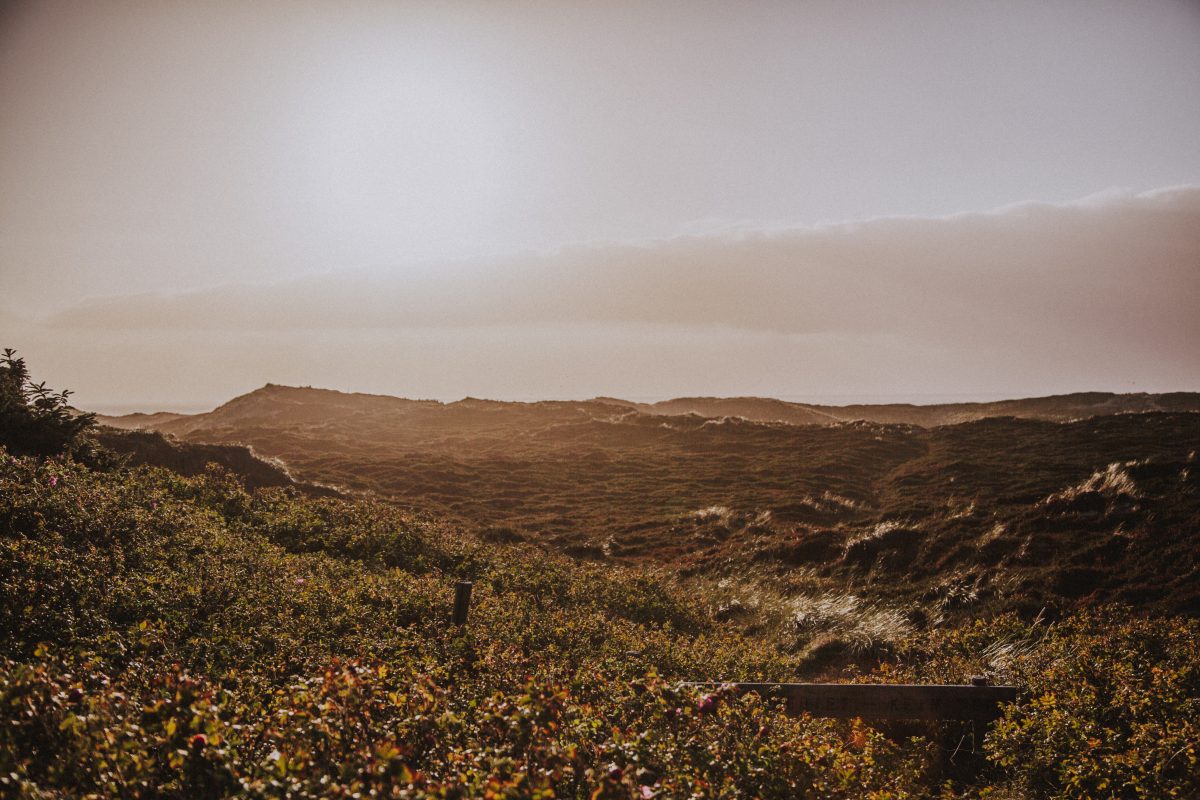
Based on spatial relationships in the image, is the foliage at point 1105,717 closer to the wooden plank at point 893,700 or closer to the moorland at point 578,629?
the moorland at point 578,629

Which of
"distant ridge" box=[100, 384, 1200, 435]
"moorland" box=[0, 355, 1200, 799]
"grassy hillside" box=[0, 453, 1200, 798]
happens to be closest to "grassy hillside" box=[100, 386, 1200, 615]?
"moorland" box=[0, 355, 1200, 799]

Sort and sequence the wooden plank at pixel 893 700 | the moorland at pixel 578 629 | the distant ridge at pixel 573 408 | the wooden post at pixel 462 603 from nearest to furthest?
the moorland at pixel 578 629 → the wooden plank at pixel 893 700 → the wooden post at pixel 462 603 → the distant ridge at pixel 573 408

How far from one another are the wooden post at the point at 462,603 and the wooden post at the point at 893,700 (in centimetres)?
432

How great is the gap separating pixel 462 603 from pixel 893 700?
19.7 ft

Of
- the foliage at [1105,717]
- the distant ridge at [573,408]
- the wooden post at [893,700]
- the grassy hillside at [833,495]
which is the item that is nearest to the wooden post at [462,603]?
the wooden post at [893,700]

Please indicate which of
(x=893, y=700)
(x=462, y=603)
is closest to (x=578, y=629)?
(x=462, y=603)

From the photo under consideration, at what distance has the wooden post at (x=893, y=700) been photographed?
7.72 meters

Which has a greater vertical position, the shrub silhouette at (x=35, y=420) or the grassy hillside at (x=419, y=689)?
the shrub silhouette at (x=35, y=420)

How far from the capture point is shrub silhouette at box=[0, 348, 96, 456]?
14891 millimetres

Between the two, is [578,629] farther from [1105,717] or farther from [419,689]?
[1105,717]

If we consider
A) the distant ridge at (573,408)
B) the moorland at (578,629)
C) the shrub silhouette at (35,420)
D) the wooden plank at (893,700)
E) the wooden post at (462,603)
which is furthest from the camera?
the distant ridge at (573,408)

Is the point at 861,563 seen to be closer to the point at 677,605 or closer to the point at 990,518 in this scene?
the point at 990,518

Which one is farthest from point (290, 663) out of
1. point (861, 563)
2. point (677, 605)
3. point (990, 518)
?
point (990, 518)

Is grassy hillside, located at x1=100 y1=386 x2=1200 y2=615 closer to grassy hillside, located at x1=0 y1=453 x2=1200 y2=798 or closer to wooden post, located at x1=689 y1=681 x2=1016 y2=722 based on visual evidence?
grassy hillside, located at x1=0 y1=453 x2=1200 y2=798
